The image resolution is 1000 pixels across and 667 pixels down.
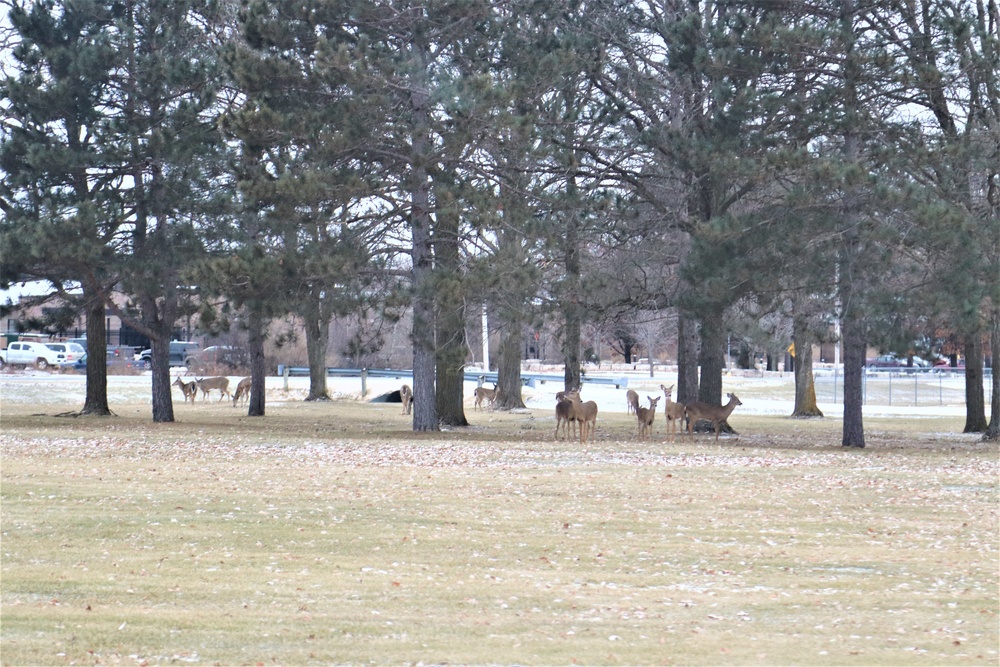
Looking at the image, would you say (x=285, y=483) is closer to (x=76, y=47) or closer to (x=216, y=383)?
(x=76, y=47)

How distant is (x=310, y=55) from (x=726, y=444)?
1221 cm

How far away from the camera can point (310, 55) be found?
25.0 m

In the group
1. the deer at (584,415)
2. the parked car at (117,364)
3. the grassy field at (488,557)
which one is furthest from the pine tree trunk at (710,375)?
the parked car at (117,364)

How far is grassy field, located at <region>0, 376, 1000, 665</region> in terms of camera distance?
7.65 m

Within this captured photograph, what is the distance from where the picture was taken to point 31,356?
69.8 metres

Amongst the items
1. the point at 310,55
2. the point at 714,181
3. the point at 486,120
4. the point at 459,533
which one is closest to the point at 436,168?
the point at 486,120

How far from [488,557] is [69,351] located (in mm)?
67049

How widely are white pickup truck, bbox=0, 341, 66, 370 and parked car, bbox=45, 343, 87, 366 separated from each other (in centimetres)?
33

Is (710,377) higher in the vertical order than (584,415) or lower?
higher

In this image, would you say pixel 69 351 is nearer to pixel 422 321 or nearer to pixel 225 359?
pixel 225 359

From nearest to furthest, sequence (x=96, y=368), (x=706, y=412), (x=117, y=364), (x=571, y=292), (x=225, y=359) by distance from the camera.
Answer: (x=571, y=292) → (x=706, y=412) → (x=96, y=368) → (x=117, y=364) → (x=225, y=359)

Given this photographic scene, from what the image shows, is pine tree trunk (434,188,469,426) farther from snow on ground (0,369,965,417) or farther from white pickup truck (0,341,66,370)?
white pickup truck (0,341,66,370)

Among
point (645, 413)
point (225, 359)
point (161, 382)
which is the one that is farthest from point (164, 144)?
point (225, 359)

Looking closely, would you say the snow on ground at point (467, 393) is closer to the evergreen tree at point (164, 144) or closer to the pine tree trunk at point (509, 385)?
the pine tree trunk at point (509, 385)
